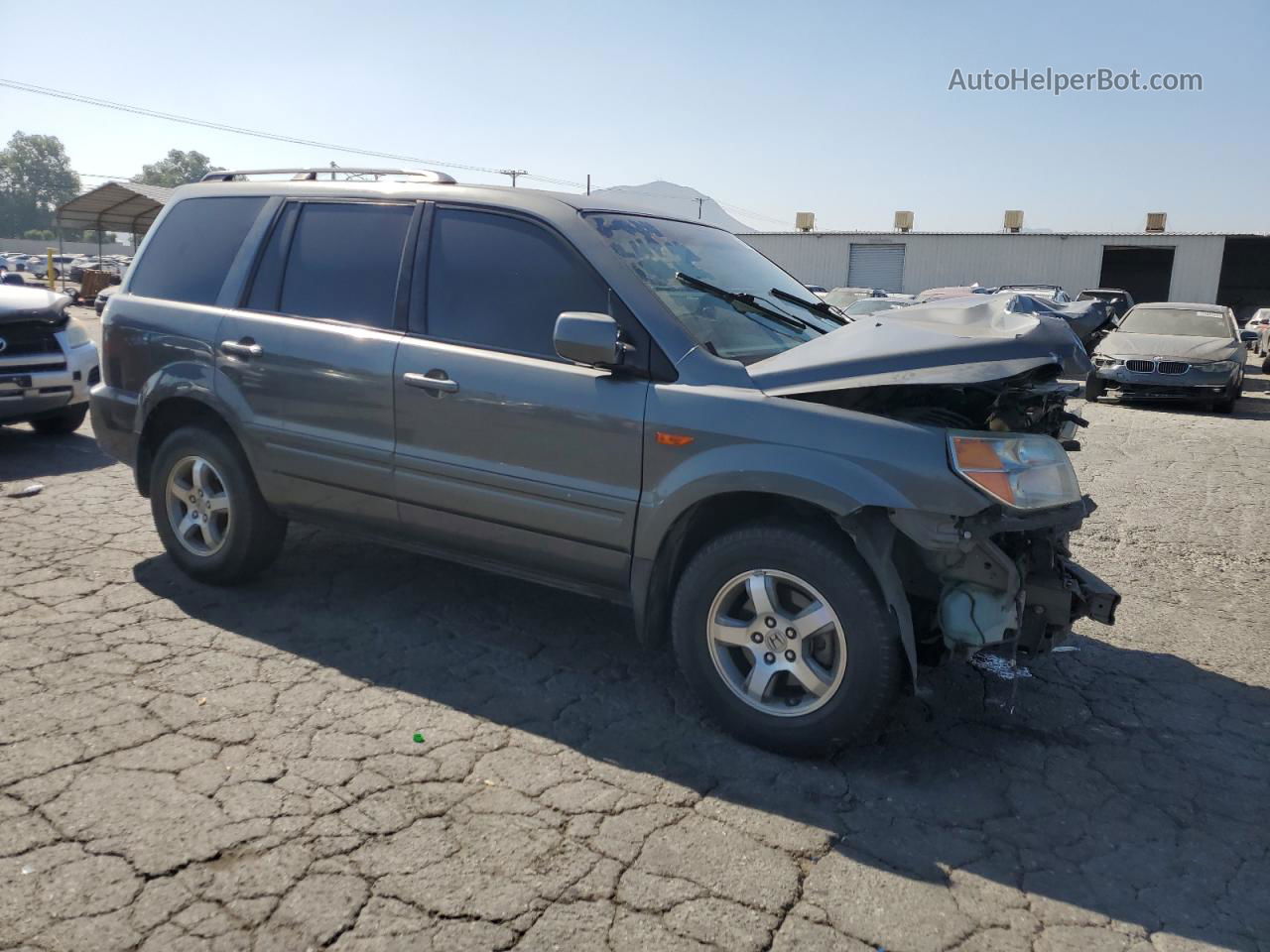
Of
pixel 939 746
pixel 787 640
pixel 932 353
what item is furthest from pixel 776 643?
pixel 932 353

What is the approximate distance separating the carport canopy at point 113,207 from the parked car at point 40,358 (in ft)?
64.1

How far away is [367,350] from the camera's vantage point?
403 centimetres

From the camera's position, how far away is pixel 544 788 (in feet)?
9.90

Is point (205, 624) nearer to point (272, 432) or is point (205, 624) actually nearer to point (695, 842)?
point (272, 432)

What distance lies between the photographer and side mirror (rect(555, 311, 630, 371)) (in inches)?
129

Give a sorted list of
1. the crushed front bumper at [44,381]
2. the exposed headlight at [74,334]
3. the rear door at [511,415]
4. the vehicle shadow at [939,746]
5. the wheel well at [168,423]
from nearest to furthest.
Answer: the vehicle shadow at [939,746], the rear door at [511,415], the wheel well at [168,423], the crushed front bumper at [44,381], the exposed headlight at [74,334]

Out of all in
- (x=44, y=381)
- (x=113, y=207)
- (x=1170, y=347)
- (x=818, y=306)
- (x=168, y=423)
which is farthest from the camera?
(x=113, y=207)

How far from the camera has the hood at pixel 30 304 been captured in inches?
296

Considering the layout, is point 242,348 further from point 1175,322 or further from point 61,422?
point 1175,322

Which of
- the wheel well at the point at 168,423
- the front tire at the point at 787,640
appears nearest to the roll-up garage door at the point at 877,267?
the wheel well at the point at 168,423

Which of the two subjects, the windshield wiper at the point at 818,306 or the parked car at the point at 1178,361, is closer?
the windshield wiper at the point at 818,306

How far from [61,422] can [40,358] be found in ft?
3.73

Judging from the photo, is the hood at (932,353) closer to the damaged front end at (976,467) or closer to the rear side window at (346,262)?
the damaged front end at (976,467)

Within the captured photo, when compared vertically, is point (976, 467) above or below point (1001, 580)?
above
